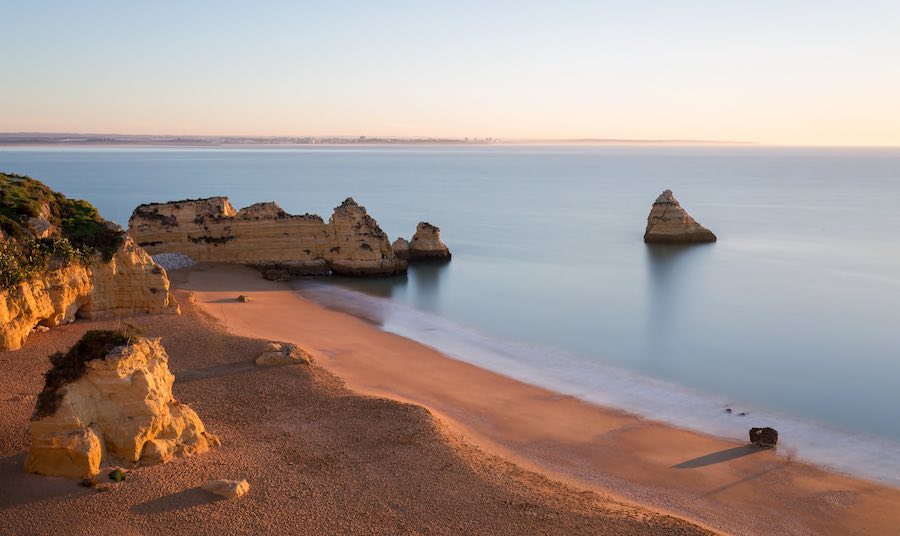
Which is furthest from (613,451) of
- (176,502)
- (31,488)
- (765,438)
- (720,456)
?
(31,488)

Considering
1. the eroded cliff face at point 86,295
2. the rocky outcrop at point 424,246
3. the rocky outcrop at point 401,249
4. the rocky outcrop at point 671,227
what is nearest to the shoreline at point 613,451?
the eroded cliff face at point 86,295

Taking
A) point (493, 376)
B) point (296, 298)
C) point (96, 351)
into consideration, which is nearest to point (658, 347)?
point (493, 376)

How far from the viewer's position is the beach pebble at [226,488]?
47.3 feet

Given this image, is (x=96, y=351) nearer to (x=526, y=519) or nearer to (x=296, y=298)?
(x=526, y=519)

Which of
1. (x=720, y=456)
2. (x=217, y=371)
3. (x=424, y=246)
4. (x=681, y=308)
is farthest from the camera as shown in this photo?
(x=424, y=246)

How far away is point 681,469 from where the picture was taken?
1864cm

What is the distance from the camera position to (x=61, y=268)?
25.3 m

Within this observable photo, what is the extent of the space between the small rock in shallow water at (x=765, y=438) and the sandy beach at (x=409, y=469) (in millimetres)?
543

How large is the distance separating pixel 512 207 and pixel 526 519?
250ft

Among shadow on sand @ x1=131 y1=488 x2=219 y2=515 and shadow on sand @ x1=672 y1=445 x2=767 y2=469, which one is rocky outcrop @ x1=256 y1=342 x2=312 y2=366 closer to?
shadow on sand @ x1=131 y1=488 x2=219 y2=515

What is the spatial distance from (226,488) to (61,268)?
14.7m

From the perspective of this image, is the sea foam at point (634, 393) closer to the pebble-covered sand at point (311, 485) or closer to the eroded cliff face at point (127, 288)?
the pebble-covered sand at point (311, 485)

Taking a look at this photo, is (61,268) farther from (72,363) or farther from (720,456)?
(720,456)

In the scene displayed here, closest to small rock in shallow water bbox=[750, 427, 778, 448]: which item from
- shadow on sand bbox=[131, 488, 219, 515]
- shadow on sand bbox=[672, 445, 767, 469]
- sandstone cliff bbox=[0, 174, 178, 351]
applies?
shadow on sand bbox=[672, 445, 767, 469]
